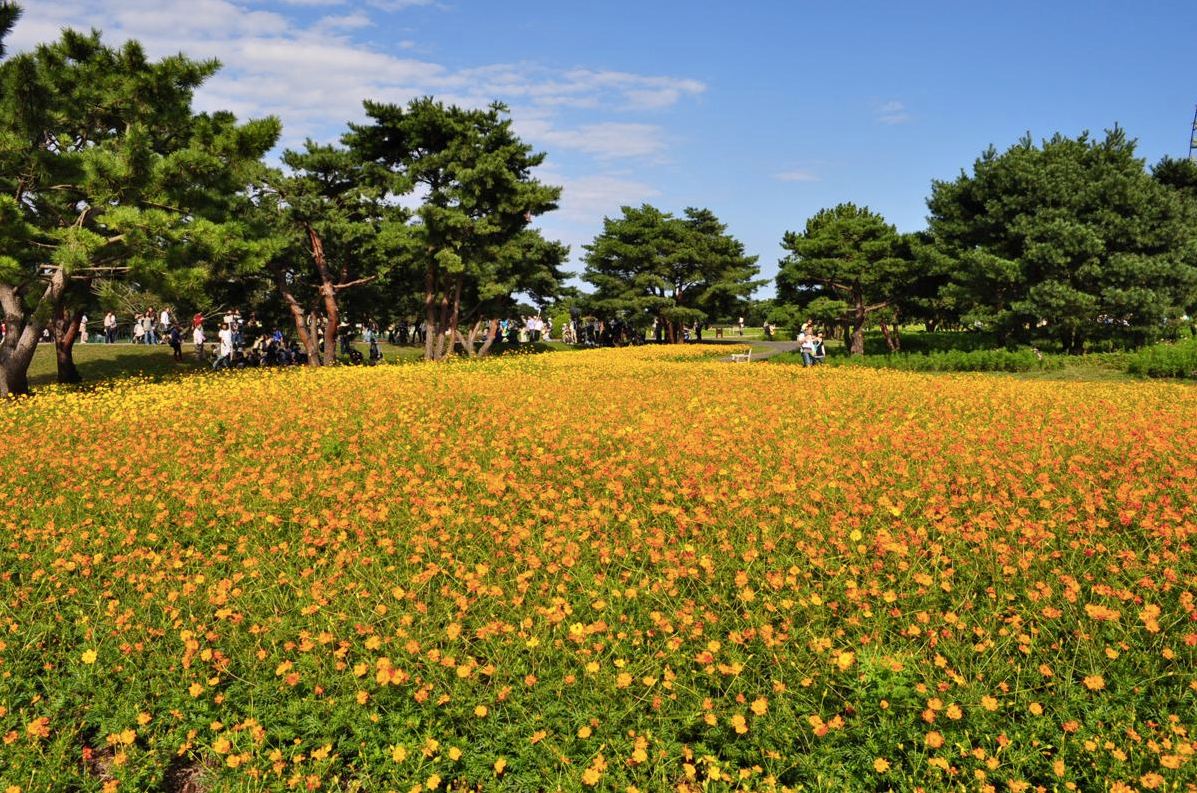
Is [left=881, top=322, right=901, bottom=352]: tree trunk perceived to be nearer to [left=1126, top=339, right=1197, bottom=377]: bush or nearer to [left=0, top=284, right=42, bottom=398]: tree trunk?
[left=1126, top=339, right=1197, bottom=377]: bush

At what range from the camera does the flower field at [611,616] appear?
389 cm

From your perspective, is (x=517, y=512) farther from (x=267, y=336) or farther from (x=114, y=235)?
(x=267, y=336)

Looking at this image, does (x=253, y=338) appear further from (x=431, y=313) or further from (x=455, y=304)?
(x=455, y=304)

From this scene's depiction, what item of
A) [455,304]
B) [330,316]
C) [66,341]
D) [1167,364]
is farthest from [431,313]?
[1167,364]

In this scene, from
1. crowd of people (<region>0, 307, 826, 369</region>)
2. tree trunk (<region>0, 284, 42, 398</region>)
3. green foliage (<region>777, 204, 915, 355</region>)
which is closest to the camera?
tree trunk (<region>0, 284, 42, 398</region>)

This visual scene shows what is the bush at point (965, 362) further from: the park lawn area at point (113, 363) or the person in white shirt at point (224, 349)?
the park lawn area at point (113, 363)

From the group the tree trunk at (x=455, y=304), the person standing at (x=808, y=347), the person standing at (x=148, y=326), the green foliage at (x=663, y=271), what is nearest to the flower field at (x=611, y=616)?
the person standing at (x=808, y=347)

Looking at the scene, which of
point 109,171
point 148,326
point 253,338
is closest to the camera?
point 109,171

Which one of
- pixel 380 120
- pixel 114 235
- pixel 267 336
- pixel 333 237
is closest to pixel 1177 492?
pixel 114 235

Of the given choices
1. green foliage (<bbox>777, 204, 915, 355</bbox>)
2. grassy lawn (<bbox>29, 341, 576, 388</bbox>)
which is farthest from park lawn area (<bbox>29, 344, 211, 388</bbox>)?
green foliage (<bbox>777, 204, 915, 355</bbox>)

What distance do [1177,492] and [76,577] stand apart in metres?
10.1

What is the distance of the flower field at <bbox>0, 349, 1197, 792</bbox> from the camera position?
389 centimetres

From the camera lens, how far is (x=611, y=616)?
4.98 metres

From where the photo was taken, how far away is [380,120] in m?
29.4
